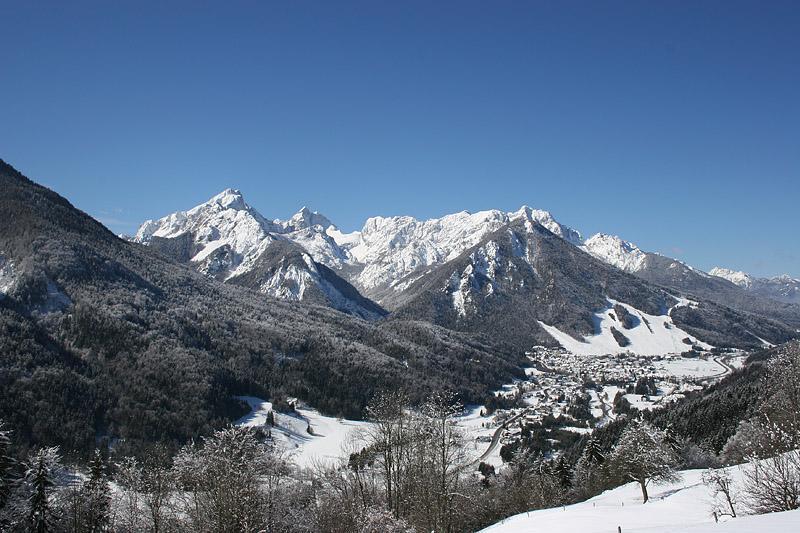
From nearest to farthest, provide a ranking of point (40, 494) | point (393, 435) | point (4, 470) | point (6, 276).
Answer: point (4, 470), point (40, 494), point (393, 435), point (6, 276)

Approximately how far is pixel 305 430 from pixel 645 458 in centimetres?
10975

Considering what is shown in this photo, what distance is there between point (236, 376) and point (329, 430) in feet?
128

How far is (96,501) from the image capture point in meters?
49.5

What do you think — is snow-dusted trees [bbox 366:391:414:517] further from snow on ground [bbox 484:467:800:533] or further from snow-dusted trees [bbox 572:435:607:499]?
snow-dusted trees [bbox 572:435:607:499]

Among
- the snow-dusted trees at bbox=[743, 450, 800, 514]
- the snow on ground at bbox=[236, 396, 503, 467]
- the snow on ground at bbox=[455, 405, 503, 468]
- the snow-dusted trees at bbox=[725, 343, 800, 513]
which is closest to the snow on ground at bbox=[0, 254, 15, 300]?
the snow on ground at bbox=[236, 396, 503, 467]

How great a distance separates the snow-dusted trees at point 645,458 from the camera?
61.9 meters

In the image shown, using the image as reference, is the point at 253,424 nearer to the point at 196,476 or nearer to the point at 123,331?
the point at 123,331

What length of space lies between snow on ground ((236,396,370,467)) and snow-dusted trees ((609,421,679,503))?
72.5 meters

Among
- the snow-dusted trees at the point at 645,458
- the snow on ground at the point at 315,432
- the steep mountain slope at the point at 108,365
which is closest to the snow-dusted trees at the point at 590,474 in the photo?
the snow-dusted trees at the point at 645,458

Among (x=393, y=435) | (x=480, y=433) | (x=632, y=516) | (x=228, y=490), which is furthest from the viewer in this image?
(x=480, y=433)

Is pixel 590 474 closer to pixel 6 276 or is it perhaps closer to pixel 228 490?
pixel 228 490

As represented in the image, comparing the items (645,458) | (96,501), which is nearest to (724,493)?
(645,458)

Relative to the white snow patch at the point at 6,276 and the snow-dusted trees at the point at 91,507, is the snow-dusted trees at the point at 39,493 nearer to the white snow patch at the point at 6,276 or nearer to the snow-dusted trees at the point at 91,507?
the snow-dusted trees at the point at 91,507

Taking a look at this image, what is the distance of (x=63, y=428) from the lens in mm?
111625
